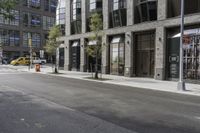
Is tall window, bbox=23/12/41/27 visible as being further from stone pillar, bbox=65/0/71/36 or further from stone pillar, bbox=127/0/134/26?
stone pillar, bbox=127/0/134/26

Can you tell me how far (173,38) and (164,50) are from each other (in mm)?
1192

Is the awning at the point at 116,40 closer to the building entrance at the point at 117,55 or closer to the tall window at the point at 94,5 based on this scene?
the building entrance at the point at 117,55

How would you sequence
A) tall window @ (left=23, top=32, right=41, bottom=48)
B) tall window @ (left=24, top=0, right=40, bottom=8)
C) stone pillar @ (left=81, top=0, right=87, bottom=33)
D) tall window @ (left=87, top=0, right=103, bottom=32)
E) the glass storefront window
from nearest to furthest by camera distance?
the glass storefront window → tall window @ (left=87, top=0, right=103, bottom=32) → stone pillar @ (left=81, top=0, right=87, bottom=33) → tall window @ (left=24, top=0, right=40, bottom=8) → tall window @ (left=23, top=32, right=41, bottom=48)

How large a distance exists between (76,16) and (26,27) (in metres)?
44.8

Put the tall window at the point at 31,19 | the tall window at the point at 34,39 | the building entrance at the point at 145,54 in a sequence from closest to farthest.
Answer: the building entrance at the point at 145,54
the tall window at the point at 31,19
the tall window at the point at 34,39

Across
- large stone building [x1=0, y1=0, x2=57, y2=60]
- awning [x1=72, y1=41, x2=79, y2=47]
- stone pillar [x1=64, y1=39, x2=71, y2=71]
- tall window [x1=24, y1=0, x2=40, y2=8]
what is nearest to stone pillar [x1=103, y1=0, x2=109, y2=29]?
awning [x1=72, y1=41, x2=79, y2=47]

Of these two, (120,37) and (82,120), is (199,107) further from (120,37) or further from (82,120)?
(120,37)

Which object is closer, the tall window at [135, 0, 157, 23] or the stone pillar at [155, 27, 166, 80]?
the stone pillar at [155, 27, 166, 80]

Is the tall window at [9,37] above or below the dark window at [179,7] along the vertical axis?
above

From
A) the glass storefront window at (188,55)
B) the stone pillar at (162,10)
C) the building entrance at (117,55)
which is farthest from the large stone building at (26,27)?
the glass storefront window at (188,55)

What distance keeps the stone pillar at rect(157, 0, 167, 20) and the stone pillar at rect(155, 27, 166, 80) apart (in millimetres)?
967

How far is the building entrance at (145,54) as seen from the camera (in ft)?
90.6

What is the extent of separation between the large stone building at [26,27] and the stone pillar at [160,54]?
53929 mm

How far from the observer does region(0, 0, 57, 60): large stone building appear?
76.4 meters
